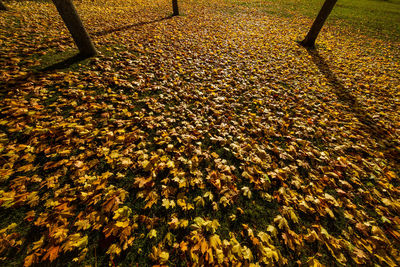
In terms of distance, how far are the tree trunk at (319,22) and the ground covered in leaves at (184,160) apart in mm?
3452

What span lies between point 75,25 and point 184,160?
427 cm

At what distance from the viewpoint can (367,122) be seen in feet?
12.9

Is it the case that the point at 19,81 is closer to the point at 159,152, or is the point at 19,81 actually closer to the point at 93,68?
the point at 93,68

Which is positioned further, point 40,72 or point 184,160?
point 40,72

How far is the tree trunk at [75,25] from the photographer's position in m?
3.48

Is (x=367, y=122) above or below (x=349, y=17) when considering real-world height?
below

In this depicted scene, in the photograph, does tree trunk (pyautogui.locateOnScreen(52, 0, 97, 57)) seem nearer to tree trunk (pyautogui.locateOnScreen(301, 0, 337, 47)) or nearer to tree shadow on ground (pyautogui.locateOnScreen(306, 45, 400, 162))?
tree shadow on ground (pyautogui.locateOnScreen(306, 45, 400, 162))

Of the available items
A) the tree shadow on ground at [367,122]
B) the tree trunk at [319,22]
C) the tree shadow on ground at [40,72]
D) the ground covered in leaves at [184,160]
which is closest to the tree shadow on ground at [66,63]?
the tree shadow on ground at [40,72]

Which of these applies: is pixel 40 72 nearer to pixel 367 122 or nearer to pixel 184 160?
pixel 184 160

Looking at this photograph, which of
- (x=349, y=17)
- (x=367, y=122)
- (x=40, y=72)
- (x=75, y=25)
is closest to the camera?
(x=40, y=72)

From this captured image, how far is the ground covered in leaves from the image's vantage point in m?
1.79

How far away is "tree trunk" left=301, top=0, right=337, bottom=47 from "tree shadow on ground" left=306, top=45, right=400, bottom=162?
2.66 meters

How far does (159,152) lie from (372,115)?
17.9ft

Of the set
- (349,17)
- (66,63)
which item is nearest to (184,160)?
(66,63)
